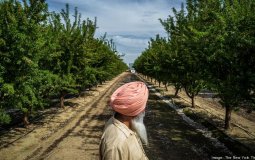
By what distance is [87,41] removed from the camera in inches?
818

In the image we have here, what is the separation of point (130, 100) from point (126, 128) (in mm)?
225

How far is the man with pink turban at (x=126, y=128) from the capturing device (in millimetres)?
2502

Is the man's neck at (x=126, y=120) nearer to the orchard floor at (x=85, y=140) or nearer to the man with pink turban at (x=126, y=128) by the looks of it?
the man with pink turban at (x=126, y=128)

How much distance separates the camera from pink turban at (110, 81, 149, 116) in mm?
2686


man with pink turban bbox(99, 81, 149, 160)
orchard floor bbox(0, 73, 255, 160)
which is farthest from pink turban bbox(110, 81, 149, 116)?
orchard floor bbox(0, 73, 255, 160)

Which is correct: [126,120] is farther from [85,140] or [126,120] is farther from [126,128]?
[85,140]

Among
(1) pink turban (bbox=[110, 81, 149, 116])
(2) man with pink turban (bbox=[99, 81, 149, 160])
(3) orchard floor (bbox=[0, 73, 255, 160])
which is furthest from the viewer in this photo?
(3) orchard floor (bbox=[0, 73, 255, 160])

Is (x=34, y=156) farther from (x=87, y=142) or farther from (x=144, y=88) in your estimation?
(x=144, y=88)

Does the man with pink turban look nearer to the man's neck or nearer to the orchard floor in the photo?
the man's neck

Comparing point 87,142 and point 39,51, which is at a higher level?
point 39,51

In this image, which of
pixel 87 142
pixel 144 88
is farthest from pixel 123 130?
pixel 87 142

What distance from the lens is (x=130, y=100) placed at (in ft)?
8.79

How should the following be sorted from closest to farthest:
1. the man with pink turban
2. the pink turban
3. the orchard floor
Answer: the man with pink turban
the pink turban
the orchard floor

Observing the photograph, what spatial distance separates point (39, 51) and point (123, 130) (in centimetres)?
1058
